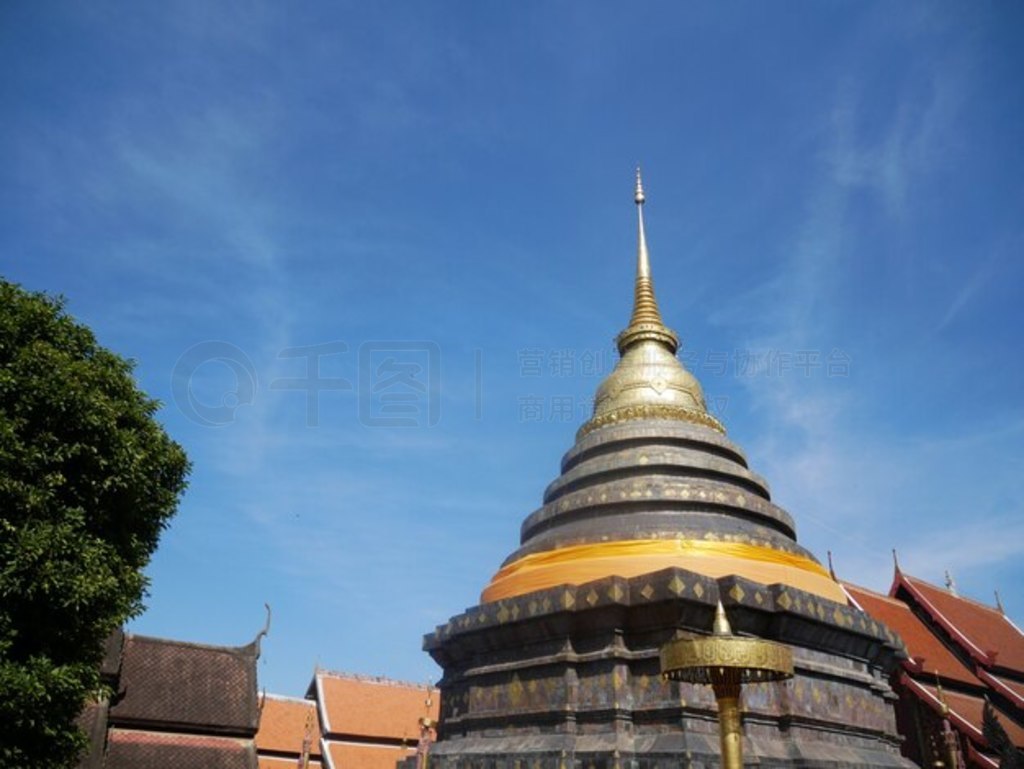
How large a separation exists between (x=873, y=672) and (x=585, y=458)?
21.2 feet

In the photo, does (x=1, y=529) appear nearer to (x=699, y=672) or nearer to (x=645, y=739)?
(x=699, y=672)

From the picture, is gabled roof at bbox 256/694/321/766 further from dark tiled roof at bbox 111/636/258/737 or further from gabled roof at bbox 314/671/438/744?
dark tiled roof at bbox 111/636/258/737

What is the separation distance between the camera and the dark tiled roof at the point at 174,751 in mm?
14073

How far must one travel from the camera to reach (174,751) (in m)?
14.6

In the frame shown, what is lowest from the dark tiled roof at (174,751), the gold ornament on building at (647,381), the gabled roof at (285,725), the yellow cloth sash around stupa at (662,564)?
the dark tiled roof at (174,751)

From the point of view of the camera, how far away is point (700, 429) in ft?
54.1

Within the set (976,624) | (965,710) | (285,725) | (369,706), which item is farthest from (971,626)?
(285,725)

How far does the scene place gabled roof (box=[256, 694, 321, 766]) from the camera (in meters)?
Answer: 22.5

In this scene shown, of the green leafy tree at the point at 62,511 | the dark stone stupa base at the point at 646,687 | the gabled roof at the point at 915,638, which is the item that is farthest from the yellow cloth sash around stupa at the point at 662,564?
the gabled roof at the point at 915,638

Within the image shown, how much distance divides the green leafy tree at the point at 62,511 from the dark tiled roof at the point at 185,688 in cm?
701

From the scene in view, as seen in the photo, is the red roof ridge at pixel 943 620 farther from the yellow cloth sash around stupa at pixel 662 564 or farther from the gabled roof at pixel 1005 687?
the yellow cloth sash around stupa at pixel 662 564

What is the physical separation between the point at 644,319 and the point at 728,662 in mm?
14056

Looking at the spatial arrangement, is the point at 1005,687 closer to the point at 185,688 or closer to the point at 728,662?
the point at 728,662

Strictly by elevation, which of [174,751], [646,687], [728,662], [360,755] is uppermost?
[646,687]
